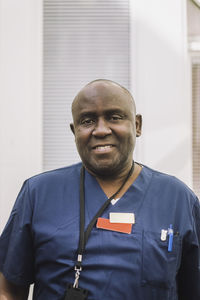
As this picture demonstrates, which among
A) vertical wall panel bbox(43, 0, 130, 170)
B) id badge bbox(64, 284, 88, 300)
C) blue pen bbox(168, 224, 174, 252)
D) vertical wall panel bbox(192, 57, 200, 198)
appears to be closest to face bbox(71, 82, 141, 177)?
blue pen bbox(168, 224, 174, 252)

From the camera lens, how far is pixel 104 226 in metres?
0.94

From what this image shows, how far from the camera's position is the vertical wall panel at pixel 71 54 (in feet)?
5.78

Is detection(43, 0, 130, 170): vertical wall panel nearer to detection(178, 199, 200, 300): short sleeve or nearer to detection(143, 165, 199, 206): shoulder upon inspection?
detection(143, 165, 199, 206): shoulder

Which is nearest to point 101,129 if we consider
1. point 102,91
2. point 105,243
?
point 102,91

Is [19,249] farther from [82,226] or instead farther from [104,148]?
[104,148]

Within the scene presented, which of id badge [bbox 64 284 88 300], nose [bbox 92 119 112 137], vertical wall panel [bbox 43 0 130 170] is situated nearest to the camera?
id badge [bbox 64 284 88 300]

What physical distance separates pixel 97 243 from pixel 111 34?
51.0 inches

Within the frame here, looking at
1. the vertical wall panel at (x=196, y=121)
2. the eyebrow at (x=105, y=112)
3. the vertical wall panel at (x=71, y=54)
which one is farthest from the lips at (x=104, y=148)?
the vertical wall panel at (x=196, y=121)

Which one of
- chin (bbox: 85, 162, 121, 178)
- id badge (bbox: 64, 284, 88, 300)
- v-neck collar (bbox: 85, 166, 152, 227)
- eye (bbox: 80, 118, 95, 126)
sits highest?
eye (bbox: 80, 118, 95, 126)

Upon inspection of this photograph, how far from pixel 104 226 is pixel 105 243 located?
0.17 feet

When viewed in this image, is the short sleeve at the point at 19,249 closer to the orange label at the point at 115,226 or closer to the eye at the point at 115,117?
the orange label at the point at 115,226

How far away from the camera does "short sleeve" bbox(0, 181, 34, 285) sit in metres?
0.99

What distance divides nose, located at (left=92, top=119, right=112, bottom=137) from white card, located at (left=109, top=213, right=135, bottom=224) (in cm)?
26

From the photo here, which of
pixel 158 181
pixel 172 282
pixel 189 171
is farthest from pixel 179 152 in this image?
pixel 172 282
